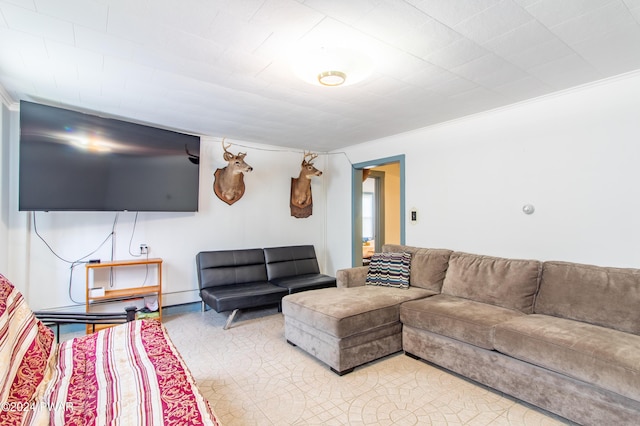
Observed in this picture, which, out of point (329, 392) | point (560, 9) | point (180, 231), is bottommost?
point (329, 392)

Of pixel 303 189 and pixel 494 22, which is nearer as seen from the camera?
pixel 494 22

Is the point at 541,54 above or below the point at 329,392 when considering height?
above

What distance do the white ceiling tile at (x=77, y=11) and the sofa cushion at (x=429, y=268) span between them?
11.0ft

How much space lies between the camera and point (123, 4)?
166 cm

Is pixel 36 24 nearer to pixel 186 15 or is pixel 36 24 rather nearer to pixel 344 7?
pixel 186 15

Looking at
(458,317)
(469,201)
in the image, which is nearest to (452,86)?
(469,201)

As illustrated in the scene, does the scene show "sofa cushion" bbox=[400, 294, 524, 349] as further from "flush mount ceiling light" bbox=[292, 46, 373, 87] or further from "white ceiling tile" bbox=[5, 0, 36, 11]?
"white ceiling tile" bbox=[5, 0, 36, 11]

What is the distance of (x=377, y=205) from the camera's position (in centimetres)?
625

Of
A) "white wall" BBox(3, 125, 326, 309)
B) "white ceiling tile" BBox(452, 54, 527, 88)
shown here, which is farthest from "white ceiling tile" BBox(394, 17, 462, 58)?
"white wall" BBox(3, 125, 326, 309)

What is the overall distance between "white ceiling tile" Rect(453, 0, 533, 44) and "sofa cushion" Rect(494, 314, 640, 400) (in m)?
1.92

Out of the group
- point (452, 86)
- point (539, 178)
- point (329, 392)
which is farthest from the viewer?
point (539, 178)

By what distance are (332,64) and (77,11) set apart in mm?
1452

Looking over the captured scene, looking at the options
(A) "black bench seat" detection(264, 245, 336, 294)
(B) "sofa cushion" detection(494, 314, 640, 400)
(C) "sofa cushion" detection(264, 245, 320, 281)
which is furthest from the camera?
(C) "sofa cushion" detection(264, 245, 320, 281)

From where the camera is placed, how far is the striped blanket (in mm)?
1279
